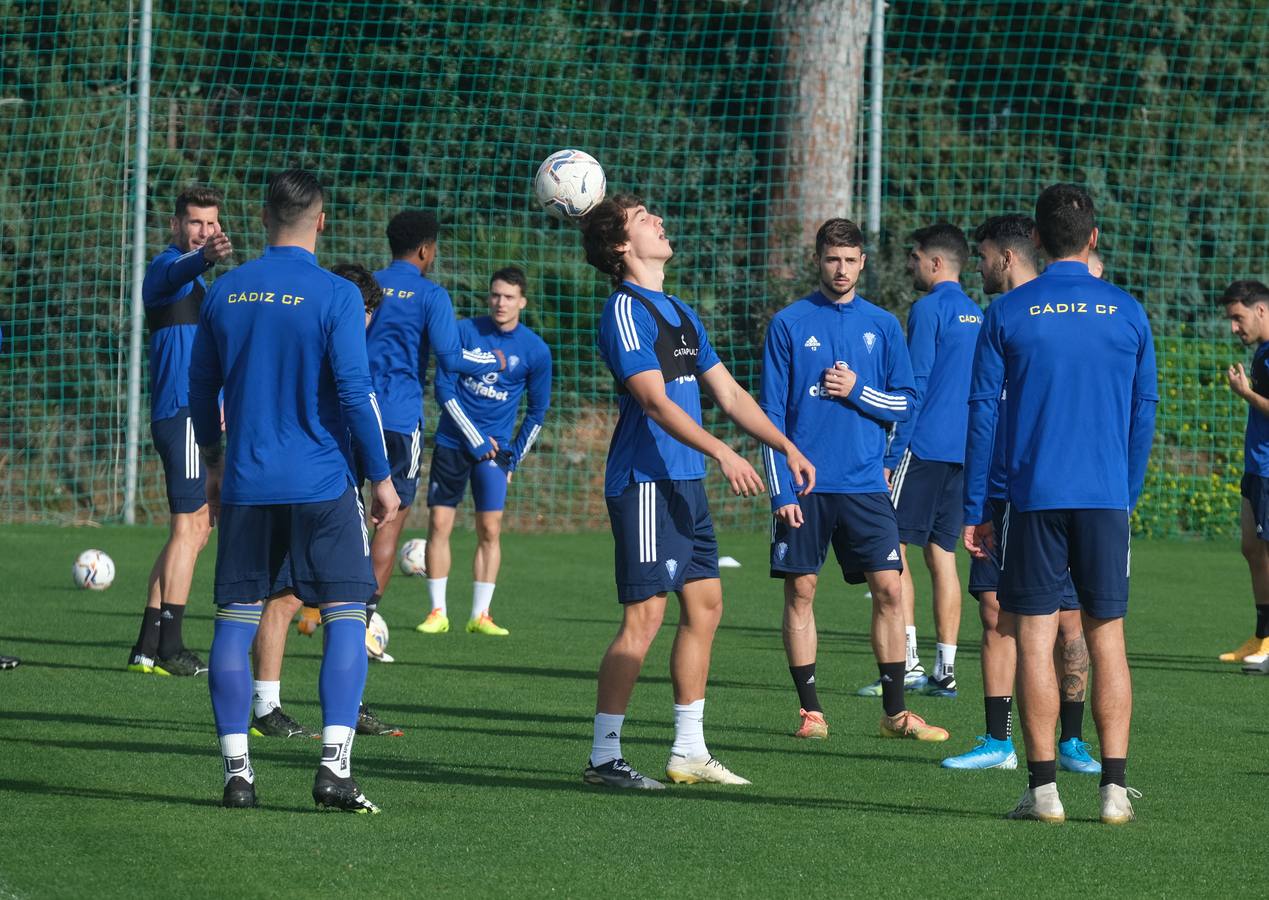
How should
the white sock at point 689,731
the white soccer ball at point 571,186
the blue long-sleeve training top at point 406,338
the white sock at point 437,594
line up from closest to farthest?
1. the white sock at point 689,731
2. the white soccer ball at point 571,186
3. the blue long-sleeve training top at point 406,338
4. the white sock at point 437,594

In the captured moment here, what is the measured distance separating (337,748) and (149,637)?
356 centimetres

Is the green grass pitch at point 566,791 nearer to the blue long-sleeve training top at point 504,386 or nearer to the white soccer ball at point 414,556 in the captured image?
the blue long-sleeve training top at point 504,386

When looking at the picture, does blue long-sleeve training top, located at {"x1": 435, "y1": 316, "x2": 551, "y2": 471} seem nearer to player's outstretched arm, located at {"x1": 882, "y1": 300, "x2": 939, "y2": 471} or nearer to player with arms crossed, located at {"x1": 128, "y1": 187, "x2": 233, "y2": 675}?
player with arms crossed, located at {"x1": 128, "y1": 187, "x2": 233, "y2": 675}

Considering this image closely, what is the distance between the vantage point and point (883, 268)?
58.8 ft

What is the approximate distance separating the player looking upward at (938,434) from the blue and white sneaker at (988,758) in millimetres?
1620

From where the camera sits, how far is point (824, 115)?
1861 cm

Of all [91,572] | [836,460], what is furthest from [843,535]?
[91,572]

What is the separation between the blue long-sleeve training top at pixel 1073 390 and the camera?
5.60 metres

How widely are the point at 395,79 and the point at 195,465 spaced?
452 inches

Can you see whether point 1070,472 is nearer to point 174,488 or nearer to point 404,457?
point 404,457

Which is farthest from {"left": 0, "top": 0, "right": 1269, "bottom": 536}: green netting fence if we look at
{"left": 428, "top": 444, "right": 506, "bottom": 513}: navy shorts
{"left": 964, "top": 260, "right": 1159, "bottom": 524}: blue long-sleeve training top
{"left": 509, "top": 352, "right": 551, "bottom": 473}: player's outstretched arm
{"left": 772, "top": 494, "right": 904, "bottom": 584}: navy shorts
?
{"left": 964, "top": 260, "right": 1159, "bottom": 524}: blue long-sleeve training top

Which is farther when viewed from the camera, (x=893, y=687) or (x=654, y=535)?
(x=893, y=687)

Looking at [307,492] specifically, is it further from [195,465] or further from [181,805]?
[195,465]

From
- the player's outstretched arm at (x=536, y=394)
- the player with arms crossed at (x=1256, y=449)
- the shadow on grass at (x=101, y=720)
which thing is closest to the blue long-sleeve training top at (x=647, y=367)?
the shadow on grass at (x=101, y=720)
